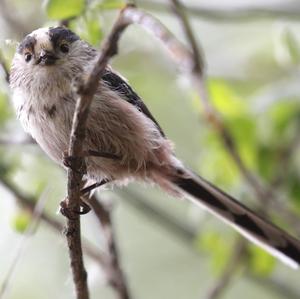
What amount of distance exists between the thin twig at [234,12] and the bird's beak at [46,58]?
3.38ft

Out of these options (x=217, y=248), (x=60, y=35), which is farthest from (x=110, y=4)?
(x=217, y=248)

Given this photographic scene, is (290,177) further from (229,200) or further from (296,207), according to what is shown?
(229,200)

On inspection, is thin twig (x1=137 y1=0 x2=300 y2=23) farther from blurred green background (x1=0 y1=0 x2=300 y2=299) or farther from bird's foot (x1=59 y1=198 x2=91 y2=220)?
bird's foot (x1=59 y1=198 x2=91 y2=220)

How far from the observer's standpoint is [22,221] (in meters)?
2.92

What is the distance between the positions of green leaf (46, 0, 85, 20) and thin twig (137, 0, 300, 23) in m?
1.25

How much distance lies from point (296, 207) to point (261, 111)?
0.42m

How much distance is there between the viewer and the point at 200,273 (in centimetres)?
466

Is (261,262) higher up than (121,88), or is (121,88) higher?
(121,88)

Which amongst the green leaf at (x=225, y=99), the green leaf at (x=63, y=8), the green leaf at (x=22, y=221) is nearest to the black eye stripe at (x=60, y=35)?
the green leaf at (x=63, y=8)

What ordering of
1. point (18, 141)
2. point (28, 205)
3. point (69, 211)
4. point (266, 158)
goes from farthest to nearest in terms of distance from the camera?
1. point (266, 158)
2. point (18, 141)
3. point (28, 205)
4. point (69, 211)

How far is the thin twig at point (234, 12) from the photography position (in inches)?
134

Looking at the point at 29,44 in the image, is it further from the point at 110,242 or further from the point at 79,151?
the point at 110,242

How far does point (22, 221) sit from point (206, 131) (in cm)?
108

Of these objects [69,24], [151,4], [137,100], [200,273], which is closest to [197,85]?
[137,100]
